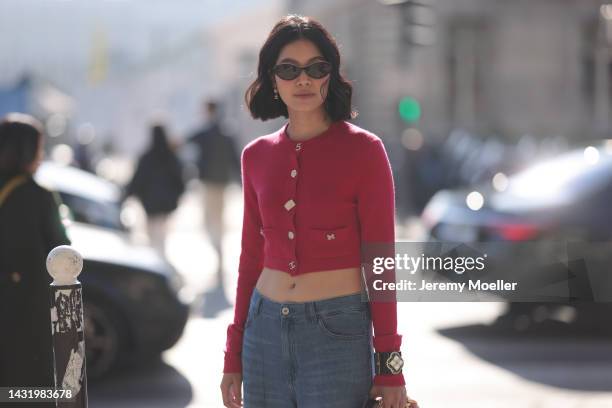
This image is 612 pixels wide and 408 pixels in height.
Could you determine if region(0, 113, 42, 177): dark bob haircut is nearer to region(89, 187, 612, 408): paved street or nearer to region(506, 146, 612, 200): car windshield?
region(89, 187, 612, 408): paved street

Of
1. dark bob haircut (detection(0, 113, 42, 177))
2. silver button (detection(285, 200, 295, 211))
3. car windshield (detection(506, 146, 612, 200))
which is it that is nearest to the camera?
silver button (detection(285, 200, 295, 211))

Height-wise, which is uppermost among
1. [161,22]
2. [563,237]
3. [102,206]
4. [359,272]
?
[161,22]

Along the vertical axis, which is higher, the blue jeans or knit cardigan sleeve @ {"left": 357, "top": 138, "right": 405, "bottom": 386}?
knit cardigan sleeve @ {"left": 357, "top": 138, "right": 405, "bottom": 386}

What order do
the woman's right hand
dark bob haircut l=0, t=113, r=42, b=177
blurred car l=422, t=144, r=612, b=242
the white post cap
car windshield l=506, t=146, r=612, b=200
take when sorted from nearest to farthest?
the woman's right hand → the white post cap → dark bob haircut l=0, t=113, r=42, b=177 → blurred car l=422, t=144, r=612, b=242 → car windshield l=506, t=146, r=612, b=200

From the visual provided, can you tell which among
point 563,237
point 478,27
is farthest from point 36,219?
point 478,27

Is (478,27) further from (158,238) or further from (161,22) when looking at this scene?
(161,22)

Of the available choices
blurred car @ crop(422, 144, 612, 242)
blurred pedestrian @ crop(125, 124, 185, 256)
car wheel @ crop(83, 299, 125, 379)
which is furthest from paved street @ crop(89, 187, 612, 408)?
blurred pedestrian @ crop(125, 124, 185, 256)

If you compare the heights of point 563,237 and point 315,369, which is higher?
point 563,237

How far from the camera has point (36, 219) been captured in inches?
175

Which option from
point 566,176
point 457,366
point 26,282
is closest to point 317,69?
point 26,282

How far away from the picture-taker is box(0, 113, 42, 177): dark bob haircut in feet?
14.9

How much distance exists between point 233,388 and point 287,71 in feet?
3.30

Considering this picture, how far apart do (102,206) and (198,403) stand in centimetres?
355

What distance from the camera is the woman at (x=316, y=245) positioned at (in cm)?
284
